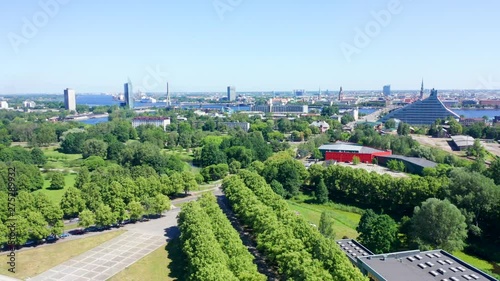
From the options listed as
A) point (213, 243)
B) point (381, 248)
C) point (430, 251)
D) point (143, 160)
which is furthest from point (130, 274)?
point (143, 160)

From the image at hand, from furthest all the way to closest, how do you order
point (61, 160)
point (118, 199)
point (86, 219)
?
point (61, 160)
point (118, 199)
point (86, 219)

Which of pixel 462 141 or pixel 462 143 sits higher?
pixel 462 141

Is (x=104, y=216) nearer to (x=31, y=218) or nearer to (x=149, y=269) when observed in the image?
(x=31, y=218)

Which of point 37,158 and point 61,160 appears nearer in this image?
point 37,158

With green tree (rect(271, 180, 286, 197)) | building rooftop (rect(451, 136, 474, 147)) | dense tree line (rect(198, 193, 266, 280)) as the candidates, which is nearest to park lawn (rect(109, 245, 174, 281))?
dense tree line (rect(198, 193, 266, 280))

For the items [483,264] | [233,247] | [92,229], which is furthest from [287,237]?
[92,229]

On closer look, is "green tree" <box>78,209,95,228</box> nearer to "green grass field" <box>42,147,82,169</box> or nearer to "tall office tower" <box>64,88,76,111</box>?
"green grass field" <box>42,147,82,169</box>
